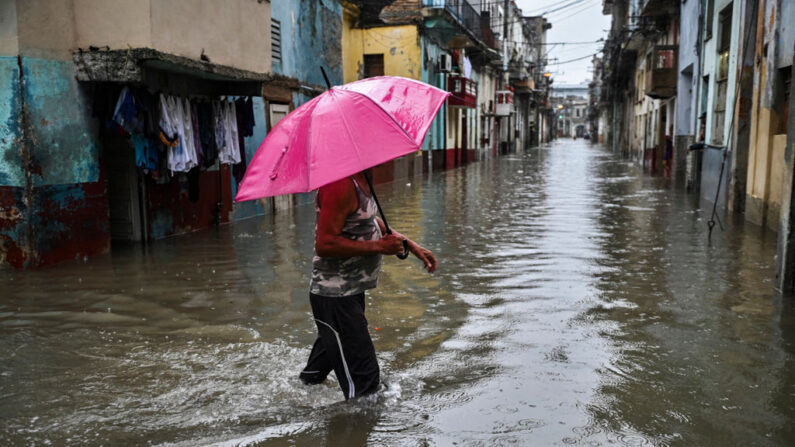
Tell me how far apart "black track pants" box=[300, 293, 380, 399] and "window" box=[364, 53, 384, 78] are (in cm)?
2055

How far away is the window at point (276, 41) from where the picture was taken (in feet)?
44.0

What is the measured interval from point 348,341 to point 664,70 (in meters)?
20.7

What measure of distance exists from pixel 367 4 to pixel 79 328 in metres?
18.5

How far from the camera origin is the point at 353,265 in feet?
11.6

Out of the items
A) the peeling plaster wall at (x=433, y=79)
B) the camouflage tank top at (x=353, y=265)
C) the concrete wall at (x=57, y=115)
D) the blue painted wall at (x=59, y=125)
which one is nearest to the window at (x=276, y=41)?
the concrete wall at (x=57, y=115)

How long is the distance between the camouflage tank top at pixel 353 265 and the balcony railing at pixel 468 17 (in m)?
22.0

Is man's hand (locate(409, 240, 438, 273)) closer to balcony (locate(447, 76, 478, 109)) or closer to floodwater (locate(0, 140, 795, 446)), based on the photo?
floodwater (locate(0, 140, 795, 446))

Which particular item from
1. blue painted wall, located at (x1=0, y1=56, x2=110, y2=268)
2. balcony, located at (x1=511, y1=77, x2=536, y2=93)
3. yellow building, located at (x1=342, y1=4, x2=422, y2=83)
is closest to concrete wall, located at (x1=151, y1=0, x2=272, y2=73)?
blue painted wall, located at (x1=0, y1=56, x2=110, y2=268)

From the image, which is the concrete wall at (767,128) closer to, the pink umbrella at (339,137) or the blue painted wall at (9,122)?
the pink umbrella at (339,137)

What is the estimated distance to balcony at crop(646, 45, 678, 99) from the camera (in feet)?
70.2

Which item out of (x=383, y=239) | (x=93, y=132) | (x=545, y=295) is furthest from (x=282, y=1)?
(x=383, y=239)

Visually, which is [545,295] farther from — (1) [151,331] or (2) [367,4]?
(2) [367,4]

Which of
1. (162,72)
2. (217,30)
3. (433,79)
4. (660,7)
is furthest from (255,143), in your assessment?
(660,7)

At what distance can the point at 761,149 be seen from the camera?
10.6 metres
